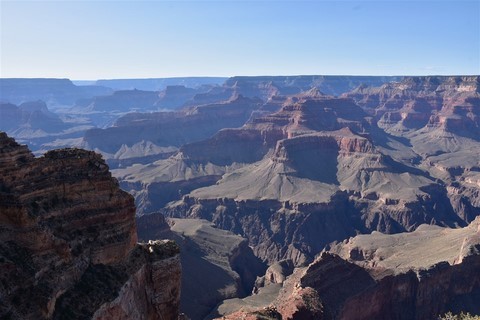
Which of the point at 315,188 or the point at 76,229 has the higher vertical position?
the point at 76,229

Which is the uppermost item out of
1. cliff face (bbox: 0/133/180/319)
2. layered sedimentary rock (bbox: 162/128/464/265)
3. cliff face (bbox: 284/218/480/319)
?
cliff face (bbox: 0/133/180/319)

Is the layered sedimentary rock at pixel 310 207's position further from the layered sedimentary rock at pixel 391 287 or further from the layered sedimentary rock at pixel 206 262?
the layered sedimentary rock at pixel 391 287

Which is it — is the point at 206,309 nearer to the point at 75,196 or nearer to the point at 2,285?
the point at 75,196

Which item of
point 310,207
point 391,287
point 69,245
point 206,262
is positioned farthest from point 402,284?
point 310,207

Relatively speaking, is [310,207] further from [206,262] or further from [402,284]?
[402,284]

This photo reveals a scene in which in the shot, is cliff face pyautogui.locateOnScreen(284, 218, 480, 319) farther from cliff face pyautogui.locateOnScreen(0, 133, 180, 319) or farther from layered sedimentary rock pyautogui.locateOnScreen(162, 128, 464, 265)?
layered sedimentary rock pyautogui.locateOnScreen(162, 128, 464, 265)

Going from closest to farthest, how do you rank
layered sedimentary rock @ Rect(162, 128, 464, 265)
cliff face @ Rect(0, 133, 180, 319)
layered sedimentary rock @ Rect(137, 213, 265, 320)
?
cliff face @ Rect(0, 133, 180, 319) → layered sedimentary rock @ Rect(137, 213, 265, 320) → layered sedimentary rock @ Rect(162, 128, 464, 265)

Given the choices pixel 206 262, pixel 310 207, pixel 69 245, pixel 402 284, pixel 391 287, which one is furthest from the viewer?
pixel 310 207

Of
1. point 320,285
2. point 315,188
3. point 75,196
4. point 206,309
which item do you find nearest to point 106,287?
point 75,196

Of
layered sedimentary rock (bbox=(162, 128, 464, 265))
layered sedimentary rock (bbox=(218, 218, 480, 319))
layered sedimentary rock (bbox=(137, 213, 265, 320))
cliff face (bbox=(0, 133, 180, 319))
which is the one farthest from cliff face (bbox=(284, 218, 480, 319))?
layered sedimentary rock (bbox=(162, 128, 464, 265))
